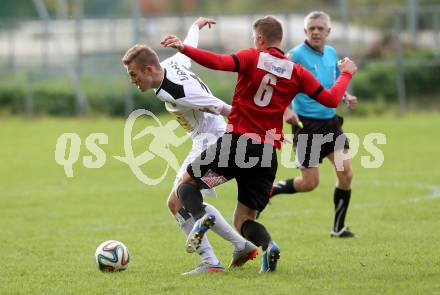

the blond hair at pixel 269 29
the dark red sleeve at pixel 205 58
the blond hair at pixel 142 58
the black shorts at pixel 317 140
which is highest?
the blond hair at pixel 269 29

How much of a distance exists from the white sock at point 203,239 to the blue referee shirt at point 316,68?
8.92 ft

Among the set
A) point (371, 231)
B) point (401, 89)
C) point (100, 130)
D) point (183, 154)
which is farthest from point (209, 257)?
point (401, 89)

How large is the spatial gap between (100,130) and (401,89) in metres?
9.10

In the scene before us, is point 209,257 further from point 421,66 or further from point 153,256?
point 421,66

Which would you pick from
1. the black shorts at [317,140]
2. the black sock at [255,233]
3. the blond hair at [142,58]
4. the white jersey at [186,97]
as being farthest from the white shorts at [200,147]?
the black shorts at [317,140]

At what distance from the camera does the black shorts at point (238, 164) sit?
6941 mm

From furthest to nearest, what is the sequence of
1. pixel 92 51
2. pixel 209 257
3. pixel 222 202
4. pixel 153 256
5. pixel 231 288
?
pixel 92 51 < pixel 222 202 < pixel 153 256 < pixel 209 257 < pixel 231 288

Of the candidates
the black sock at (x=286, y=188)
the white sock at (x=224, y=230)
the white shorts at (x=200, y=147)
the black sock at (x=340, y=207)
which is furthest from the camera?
the black sock at (x=286, y=188)

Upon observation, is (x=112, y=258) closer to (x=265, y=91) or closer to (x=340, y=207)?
(x=265, y=91)

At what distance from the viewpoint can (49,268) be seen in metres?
7.64

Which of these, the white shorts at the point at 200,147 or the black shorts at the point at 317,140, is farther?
the black shorts at the point at 317,140

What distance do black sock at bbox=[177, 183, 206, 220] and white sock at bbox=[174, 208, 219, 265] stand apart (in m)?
0.38

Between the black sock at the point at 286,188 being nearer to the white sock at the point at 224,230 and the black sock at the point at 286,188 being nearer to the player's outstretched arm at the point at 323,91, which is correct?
the white sock at the point at 224,230

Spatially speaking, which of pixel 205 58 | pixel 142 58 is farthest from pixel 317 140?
pixel 205 58
